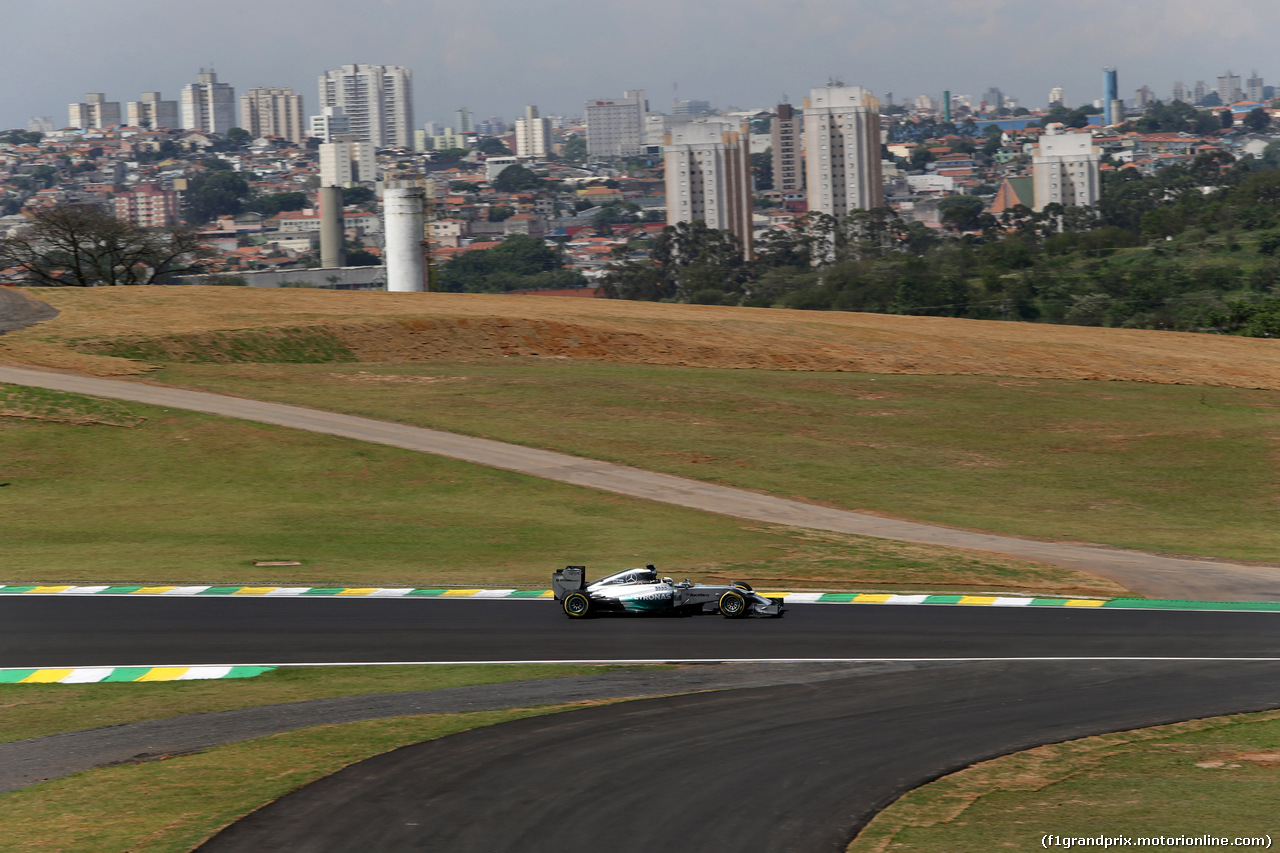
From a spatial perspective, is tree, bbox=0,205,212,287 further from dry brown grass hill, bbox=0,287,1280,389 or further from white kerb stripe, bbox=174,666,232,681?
white kerb stripe, bbox=174,666,232,681

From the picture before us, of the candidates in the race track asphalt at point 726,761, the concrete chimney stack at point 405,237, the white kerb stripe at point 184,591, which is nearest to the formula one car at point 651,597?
the race track asphalt at point 726,761

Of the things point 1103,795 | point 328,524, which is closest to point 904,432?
point 328,524

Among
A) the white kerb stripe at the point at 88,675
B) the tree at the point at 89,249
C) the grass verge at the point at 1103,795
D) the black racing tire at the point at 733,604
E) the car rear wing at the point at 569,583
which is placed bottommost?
the grass verge at the point at 1103,795

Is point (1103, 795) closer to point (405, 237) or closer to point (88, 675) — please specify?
point (88, 675)

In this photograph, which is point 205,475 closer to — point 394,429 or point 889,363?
point 394,429

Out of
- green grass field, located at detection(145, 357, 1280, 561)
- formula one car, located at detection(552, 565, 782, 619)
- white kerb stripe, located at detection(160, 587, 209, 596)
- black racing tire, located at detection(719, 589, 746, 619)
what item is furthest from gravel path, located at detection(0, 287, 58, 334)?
black racing tire, located at detection(719, 589, 746, 619)

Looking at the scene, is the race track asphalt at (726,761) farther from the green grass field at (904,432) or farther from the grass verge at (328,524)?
the green grass field at (904,432)

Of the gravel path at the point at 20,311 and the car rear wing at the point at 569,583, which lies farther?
the gravel path at the point at 20,311
